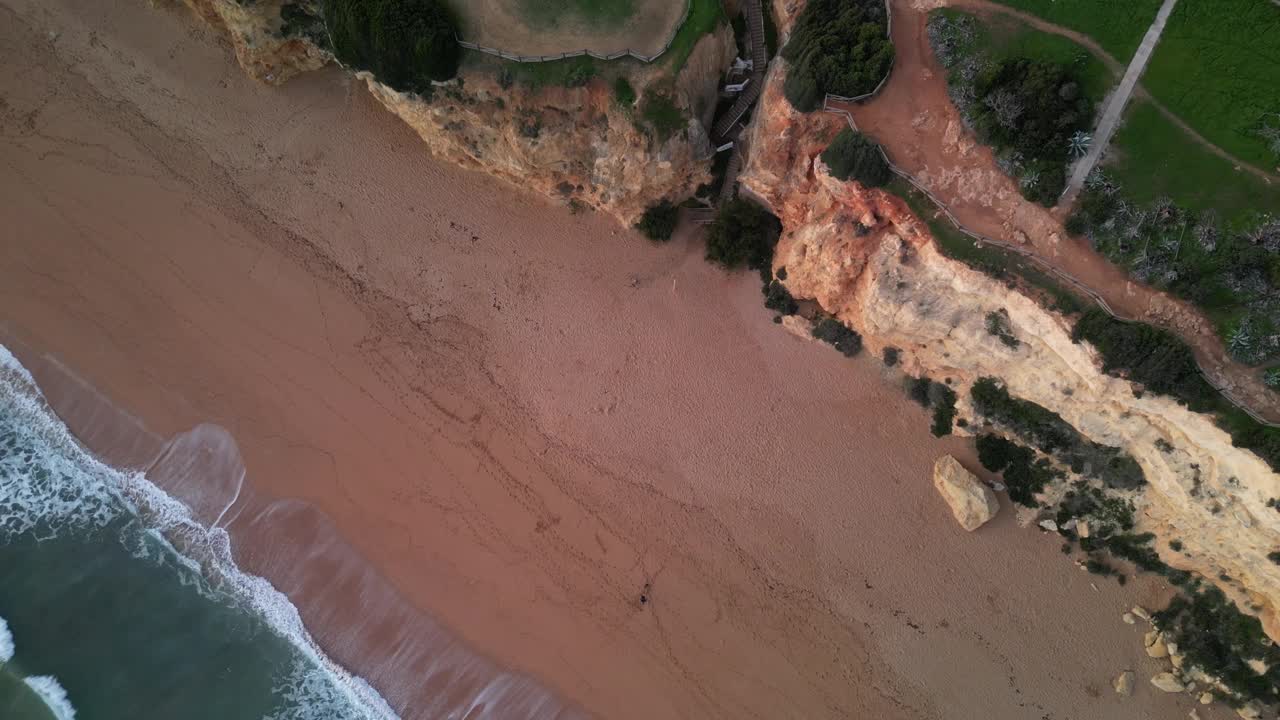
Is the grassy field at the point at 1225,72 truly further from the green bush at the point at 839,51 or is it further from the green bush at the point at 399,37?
the green bush at the point at 399,37

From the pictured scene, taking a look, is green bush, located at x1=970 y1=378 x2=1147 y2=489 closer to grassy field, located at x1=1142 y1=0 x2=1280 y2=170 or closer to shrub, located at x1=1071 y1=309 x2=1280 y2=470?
shrub, located at x1=1071 y1=309 x2=1280 y2=470

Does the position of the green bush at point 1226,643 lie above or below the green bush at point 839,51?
below

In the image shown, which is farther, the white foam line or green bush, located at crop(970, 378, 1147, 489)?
the white foam line

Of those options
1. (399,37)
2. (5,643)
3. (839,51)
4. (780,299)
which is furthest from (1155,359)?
(5,643)

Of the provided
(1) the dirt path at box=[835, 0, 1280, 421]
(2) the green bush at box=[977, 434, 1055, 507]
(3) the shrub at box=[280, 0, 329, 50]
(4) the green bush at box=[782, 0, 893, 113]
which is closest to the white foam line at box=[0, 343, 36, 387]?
(3) the shrub at box=[280, 0, 329, 50]

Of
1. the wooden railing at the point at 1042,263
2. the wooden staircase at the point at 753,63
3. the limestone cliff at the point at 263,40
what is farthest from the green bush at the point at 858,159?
the limestone cliff at the point at 263,40
